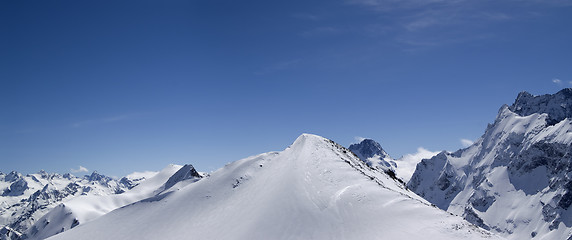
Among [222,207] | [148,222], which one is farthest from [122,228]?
[222,207]

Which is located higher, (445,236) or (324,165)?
(324,165)

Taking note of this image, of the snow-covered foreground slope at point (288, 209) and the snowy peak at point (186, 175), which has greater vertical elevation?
the snow-covered foreground slope at point (288, 209)

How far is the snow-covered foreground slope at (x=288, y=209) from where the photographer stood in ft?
114

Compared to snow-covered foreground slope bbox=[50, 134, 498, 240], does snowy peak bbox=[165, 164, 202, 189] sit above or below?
below

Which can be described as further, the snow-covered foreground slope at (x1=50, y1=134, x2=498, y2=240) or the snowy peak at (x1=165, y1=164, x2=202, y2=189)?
the snowy peak at (x1=165, y1=164, x2=202, y2=189)

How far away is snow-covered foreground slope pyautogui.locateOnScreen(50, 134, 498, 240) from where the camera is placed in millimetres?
34688

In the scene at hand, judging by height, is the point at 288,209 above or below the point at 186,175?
above

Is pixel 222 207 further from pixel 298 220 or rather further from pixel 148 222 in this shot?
pixel 298 220

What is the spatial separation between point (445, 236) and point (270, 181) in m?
27.7

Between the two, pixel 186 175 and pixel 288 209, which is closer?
pixel 288 209

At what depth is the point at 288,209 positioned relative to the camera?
41.9 m

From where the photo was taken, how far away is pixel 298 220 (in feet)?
129

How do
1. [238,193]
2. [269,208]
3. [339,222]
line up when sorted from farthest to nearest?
1. [238,193]
2. [269,208]
3. [339,222]

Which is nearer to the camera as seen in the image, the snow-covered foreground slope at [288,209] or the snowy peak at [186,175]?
the snow-covered foreground slope at [288,209]
